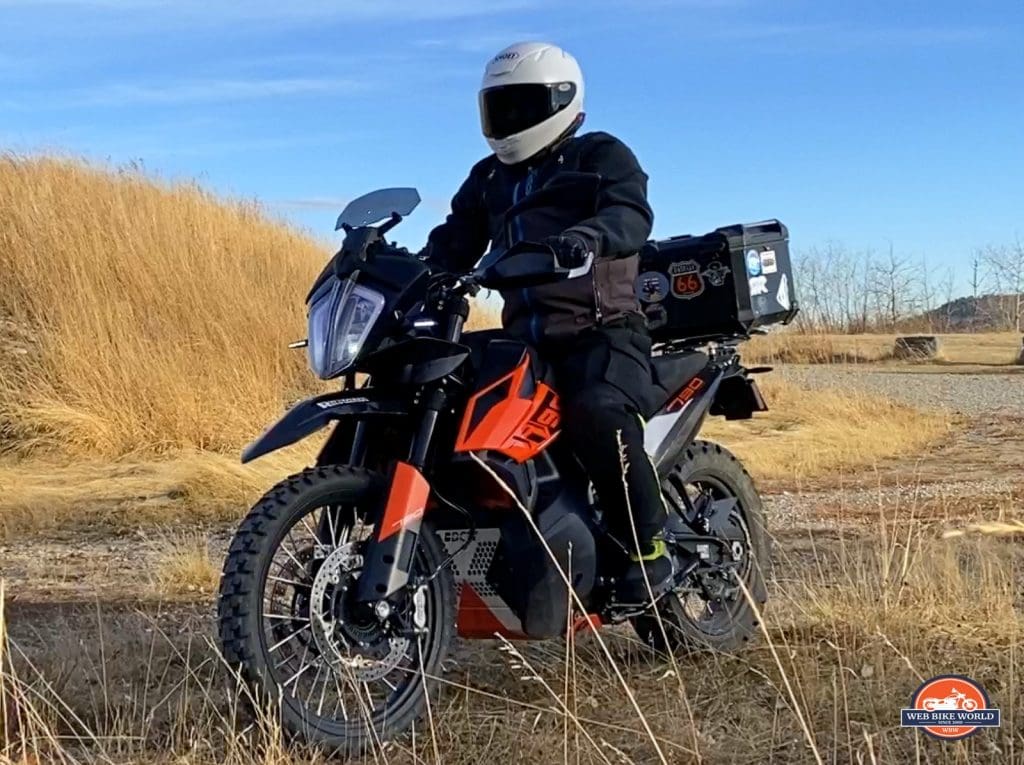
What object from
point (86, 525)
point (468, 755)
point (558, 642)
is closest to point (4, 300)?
point (86, 525)

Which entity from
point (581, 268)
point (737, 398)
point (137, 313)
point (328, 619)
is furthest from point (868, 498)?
point (137, 313)

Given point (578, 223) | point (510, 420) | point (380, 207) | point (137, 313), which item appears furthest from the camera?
point (137, 313)

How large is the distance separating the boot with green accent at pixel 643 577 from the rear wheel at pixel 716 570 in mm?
260

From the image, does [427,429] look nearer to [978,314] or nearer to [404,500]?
[404,500]

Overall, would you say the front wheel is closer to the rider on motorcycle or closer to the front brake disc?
the front brake disc

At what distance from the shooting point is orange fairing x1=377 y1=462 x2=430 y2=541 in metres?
3.41

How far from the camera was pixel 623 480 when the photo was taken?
12.7 ft

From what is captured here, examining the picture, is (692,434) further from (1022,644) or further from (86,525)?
(86,525)

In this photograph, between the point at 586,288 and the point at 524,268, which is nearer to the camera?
the point at 524,268

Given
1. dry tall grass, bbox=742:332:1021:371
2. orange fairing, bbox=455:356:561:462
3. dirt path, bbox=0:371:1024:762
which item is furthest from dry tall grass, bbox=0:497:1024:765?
dry tall grass, bbox=742:332:1021:371

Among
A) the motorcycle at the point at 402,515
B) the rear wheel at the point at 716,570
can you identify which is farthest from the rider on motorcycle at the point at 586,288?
the rear wheel at the point at 716,570

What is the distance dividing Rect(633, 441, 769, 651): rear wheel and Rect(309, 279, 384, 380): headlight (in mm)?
1510

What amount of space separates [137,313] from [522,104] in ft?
28.6

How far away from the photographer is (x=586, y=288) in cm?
398
